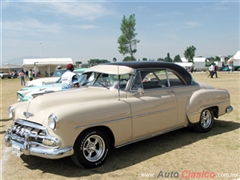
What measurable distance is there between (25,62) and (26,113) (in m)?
47.5

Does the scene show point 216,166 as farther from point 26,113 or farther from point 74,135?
point 26,113

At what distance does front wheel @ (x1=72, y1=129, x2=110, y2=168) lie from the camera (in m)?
3.82

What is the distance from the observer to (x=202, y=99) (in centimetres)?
556

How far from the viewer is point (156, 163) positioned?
4.17m

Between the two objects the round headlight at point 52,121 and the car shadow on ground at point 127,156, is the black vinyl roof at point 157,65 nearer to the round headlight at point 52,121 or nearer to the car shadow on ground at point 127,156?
the car shadow on ground at point 127,156

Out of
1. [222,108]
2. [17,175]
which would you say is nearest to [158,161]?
[17,175]

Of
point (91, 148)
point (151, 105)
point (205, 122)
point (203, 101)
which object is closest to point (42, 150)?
point (91, 148)

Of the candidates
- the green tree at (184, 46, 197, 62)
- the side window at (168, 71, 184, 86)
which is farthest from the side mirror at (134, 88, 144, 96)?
the green tree at (184, 46, 197, 62)

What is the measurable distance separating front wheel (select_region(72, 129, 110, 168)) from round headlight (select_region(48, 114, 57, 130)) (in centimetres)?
45

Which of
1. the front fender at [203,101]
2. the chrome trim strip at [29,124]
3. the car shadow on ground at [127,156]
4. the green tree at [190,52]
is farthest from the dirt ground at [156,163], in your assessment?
the green tree at [190,52]

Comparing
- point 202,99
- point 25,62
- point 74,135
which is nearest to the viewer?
point 74,135

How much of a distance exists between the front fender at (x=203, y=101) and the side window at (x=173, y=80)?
1.37ft

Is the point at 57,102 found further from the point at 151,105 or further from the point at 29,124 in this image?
the point at 151,105

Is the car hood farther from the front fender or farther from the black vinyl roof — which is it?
the front fender
